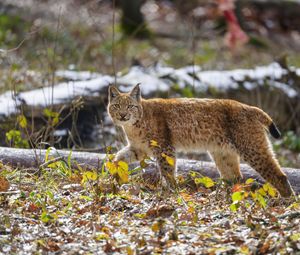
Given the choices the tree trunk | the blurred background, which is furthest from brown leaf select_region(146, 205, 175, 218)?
the tree trunk

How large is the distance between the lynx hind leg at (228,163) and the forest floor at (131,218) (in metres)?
0.93

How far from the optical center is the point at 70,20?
53.0 feet

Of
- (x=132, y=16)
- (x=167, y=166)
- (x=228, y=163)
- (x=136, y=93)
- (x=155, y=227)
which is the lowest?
(x=132, y=16)

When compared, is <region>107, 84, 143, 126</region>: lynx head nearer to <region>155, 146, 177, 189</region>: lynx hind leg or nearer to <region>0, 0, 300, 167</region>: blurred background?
<region>0, 0, 300, 167</region>: blurred background

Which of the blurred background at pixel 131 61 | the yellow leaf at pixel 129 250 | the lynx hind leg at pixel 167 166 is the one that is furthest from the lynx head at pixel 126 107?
the yellow leaf at pixel 129 250

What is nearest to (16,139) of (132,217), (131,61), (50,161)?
(50,161)

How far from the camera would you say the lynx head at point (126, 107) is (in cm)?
737

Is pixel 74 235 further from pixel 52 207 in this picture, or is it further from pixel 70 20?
Result: pixel 70 20

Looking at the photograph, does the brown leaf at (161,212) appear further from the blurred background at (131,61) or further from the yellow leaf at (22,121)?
the yellow leaf at (22,121)

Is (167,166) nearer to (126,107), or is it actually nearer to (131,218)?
(126,107)

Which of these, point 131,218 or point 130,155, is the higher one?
point 131,218

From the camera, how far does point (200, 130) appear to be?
7402 mm

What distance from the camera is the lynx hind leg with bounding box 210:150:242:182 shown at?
7277mm

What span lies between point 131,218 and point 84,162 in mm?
1759
